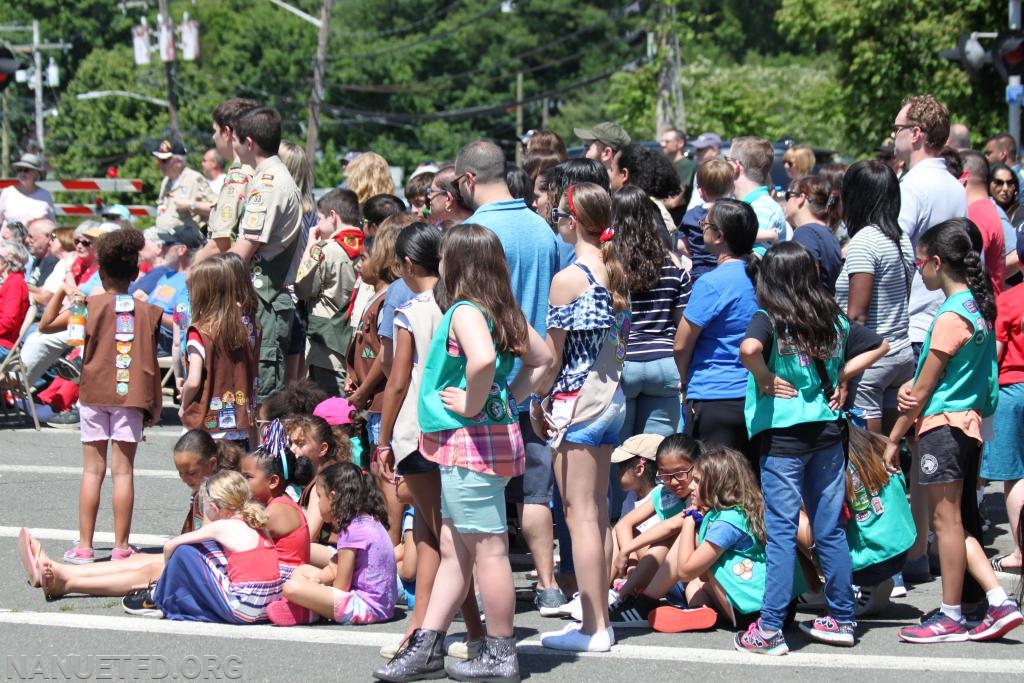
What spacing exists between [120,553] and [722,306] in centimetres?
358

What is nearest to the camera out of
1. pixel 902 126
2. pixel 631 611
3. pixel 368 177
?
pixel 631 611

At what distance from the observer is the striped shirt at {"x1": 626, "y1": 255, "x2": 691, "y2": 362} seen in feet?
22.8

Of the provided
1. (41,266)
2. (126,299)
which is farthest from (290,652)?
(41,266)

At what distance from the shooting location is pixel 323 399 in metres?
8.11

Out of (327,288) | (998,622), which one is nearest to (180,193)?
(327,288)

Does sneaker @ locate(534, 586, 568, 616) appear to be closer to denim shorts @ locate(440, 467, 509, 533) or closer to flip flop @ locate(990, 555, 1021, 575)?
denim shorts @ locate(440, 467, 509, 533)

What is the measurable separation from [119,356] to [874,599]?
14.1 ft

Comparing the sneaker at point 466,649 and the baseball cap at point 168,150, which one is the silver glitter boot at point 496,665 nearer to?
the sneaker at point 466,649

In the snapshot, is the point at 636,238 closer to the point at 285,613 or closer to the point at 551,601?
the point at 551,601

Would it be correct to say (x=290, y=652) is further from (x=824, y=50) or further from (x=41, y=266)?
(x=824, y=50)

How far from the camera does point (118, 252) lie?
7.65m

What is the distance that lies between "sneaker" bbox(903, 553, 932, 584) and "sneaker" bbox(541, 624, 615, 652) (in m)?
2.20

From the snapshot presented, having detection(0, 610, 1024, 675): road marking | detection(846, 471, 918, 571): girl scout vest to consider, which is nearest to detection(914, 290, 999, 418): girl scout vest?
detection(846, 471, 918, 571): girl scout vest

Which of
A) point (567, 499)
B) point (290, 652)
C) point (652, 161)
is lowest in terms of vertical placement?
Answer: point (290, 652)
